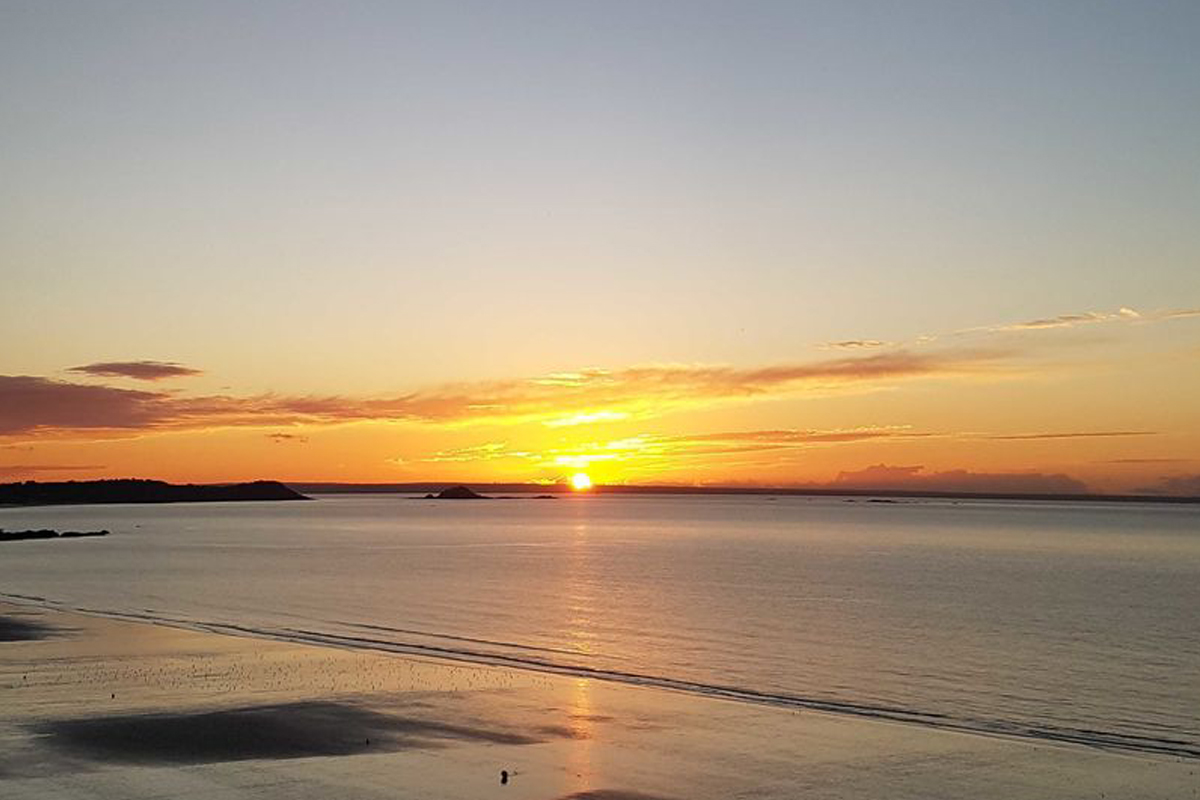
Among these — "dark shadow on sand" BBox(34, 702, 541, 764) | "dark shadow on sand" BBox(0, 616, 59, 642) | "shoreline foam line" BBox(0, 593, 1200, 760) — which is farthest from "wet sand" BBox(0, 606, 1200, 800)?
"dark shadow on sand" BBox(0, 616, 59, 642)

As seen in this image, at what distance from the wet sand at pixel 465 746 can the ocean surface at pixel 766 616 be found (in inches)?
131

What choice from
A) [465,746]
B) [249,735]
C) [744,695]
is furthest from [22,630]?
[744,695]

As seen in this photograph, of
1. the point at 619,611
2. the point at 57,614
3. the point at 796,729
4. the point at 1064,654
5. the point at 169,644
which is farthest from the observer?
the point at 619,611

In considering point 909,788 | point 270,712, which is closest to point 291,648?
point 270,712

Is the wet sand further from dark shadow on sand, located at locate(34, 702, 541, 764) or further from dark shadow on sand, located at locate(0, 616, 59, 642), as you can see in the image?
dark shadow on sand, located at locate(0, 616, 59, 642)

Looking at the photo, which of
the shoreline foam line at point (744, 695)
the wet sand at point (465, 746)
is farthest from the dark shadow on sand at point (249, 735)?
the shoreline foam line at point (744, 695)

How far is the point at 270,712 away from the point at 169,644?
15.1 m

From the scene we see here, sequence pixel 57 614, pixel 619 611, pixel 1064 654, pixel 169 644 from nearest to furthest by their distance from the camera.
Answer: pixel 169 644, pixel 1064 654, pixel 57 614, pixel 619 611

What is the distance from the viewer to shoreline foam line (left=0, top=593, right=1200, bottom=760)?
27.4 metres

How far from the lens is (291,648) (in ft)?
133

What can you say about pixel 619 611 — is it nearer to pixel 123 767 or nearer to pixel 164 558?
pixel 123 767

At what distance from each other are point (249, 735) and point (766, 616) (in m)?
34.6

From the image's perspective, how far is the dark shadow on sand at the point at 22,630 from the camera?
Result: 132 feet

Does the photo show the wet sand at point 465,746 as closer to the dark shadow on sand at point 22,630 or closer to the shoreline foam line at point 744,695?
the shoreline foam line at point 744,695
